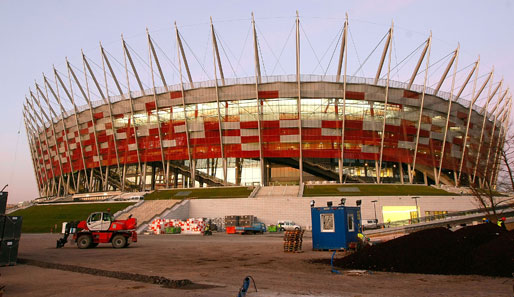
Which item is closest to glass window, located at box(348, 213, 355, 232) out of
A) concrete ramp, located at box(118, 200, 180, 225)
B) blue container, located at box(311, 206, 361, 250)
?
blue container, located at box(311, 206, 361, 250)

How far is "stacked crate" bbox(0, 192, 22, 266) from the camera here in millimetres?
17891

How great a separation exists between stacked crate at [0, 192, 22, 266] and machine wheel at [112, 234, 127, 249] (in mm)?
10911

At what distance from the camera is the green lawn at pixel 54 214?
56812 mm

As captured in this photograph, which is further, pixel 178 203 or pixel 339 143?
pixel 339 143

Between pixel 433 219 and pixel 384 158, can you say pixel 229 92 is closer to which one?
pixel 384 158

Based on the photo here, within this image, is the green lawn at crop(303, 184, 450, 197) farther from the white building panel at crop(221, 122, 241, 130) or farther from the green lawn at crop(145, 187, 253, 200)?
the white building panel at crop(221, 122, 241, 130)

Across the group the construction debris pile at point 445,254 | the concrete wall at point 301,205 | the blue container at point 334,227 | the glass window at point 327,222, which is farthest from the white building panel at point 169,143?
the construction debris pile at point 445,254

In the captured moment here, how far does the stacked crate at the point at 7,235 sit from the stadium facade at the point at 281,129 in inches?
1960

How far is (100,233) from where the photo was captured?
2917cm

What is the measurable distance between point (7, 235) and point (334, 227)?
56.0 ft

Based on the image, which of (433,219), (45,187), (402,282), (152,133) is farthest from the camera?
(45,187)

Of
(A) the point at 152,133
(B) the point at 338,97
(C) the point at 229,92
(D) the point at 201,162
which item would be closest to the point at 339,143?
(B) the point at 338,97

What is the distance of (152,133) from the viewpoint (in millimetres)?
Answer: 77000

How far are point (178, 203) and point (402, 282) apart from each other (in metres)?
50.2
